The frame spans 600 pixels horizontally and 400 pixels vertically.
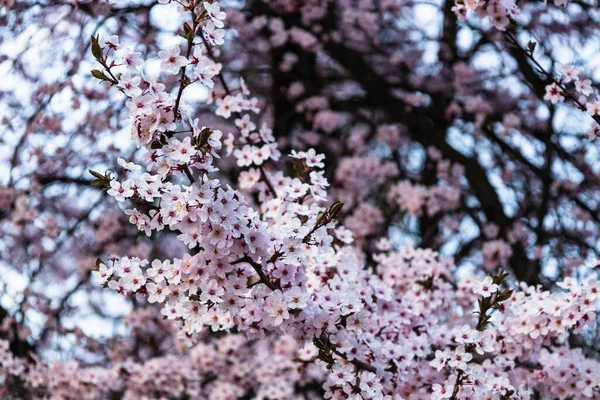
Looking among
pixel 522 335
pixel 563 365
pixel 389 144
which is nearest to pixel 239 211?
pixel 522 335

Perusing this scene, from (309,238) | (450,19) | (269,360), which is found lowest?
(269,360)

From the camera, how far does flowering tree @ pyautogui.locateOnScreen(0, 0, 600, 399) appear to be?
9.03 feet

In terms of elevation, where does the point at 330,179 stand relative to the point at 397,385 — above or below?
below

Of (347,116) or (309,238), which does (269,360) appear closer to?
(309,238)

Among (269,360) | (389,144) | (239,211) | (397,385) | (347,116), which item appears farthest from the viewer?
(347,116)

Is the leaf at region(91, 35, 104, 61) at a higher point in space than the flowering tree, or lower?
higher

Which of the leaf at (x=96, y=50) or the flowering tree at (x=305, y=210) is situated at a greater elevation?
the leaf at (x=96, y=50)

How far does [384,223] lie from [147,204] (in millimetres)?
4465

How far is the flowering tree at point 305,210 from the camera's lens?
9.03 ft

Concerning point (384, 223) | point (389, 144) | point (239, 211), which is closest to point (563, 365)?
point (239, 211)

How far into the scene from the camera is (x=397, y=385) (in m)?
3.34

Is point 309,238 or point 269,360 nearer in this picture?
point 309,238

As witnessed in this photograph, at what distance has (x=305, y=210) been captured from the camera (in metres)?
2.95

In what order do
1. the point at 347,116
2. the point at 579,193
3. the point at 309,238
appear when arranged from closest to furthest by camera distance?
the point at 309,238 < the point at 579,193 < the point at 347,116
